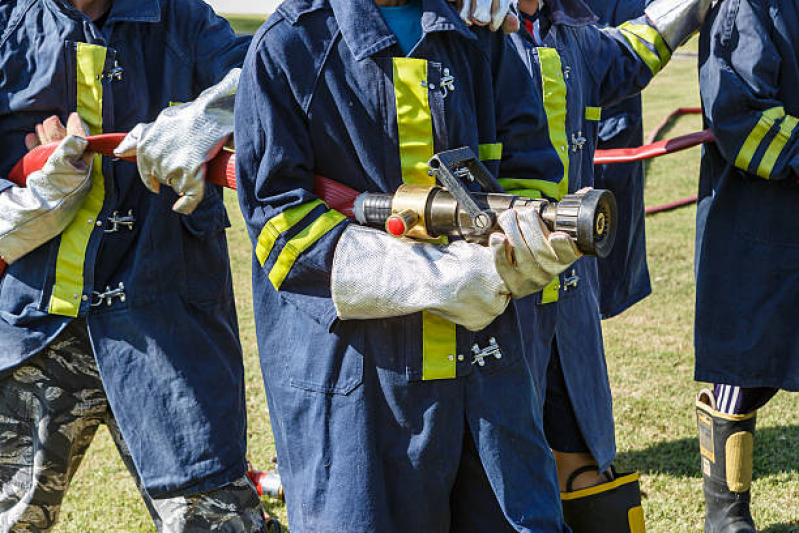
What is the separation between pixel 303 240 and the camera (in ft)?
7.45

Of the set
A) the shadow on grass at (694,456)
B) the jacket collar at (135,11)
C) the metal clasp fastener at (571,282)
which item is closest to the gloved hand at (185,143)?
the jacket collar at (135,11)

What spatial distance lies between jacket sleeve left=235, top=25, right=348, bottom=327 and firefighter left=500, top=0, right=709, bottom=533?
3.29 feet

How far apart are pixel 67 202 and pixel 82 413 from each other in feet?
2.07

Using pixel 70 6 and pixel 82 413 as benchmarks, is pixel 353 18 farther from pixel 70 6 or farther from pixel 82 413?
pixel 82 413

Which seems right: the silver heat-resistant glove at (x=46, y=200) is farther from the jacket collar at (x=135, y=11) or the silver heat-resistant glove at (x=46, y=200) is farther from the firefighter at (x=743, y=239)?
the firefighter at (x=743, y=239)

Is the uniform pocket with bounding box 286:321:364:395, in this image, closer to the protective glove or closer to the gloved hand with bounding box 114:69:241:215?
the gloved hand with bounding box 114:69:241:215


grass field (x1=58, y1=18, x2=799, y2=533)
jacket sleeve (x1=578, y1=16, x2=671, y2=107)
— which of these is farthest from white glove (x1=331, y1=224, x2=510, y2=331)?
grass field (x1=58, y1=18, x2=799, y2=533)

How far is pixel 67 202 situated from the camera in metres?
2.96

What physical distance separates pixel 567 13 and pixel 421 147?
124cm

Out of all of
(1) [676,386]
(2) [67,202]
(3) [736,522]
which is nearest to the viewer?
(2) [67,202]

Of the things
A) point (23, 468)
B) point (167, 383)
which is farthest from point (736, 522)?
point (23, 468)

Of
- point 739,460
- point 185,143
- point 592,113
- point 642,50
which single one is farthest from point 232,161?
point 739,460

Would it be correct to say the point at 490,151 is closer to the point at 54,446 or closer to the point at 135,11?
the point at 135,11

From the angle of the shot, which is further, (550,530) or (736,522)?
(736,522)
